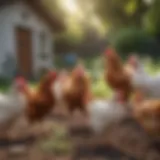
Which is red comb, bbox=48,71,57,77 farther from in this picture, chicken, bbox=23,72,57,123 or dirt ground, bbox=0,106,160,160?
dirt ground, bbox=0,106,160,160

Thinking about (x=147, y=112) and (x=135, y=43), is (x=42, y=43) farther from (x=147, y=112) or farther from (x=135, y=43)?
(x=147, y=112)

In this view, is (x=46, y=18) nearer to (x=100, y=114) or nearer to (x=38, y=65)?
(x=38, y=65)

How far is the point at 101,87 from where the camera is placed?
1.21 metres

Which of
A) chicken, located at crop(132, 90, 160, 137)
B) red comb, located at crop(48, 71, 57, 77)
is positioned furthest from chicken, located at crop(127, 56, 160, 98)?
red comb, located at crop(48, 71, 57, 77)

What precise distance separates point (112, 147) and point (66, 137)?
0.15m

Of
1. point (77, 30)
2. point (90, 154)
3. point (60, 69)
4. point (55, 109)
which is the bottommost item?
point (90, 154)

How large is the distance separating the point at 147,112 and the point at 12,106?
422 mm

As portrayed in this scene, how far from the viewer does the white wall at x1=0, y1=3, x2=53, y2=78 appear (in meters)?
1.21

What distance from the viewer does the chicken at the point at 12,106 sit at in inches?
46.3

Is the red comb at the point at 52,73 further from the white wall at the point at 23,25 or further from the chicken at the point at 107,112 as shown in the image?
the chicken at the point at 107,112

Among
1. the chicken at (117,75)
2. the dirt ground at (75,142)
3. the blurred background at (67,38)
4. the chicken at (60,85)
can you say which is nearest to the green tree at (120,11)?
the blurred background at (67,38)

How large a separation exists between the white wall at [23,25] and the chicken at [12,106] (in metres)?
0.07

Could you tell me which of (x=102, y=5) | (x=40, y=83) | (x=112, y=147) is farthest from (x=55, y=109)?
(x=102, y=5)

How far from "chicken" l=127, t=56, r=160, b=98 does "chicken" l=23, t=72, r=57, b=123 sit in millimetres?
264
